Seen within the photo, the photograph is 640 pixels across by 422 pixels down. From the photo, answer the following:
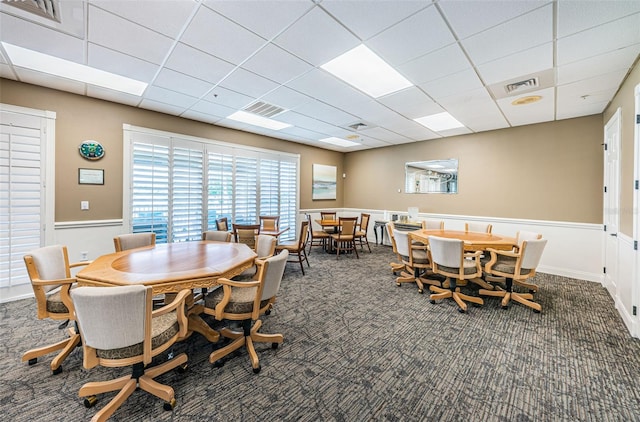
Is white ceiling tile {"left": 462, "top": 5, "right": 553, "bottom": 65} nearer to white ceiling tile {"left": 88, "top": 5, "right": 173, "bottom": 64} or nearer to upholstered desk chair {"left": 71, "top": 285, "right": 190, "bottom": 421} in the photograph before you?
white ceiling tile {"left": 88, "top": 5, "right": 173, "bottom": 64}

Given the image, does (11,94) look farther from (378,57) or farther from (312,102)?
(378,57)

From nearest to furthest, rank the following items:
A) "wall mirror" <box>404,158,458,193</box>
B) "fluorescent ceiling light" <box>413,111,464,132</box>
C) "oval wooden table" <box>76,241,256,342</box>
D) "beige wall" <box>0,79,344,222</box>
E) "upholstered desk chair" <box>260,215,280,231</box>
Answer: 1. "oval wooden table" <box>76,241,256,342</box>
2. "beige wall" <box>0,79,344,222</box>
3. "fluorescent ceiling light" <box>413,111,464,132</box>
4. "upholstered desk chair" <box>260,215,280,231</box>
5. "wall mirror" <box>404,158,458,193</box>

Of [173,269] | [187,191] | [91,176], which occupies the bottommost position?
[173,269]

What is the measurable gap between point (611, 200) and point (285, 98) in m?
4.97

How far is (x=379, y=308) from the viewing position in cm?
316

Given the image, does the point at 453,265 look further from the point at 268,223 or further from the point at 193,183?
the point at 193,183

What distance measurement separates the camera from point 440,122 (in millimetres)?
4848

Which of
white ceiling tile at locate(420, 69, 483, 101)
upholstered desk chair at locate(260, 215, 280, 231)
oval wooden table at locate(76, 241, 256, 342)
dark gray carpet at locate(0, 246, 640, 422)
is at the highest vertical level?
white ceiling tile at locate(420, 69, 483, 101)

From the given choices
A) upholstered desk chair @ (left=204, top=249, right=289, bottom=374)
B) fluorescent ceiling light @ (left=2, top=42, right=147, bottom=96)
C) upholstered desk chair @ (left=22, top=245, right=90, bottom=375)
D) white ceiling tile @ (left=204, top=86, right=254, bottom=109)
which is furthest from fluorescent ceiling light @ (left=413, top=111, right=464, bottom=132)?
upholstered desk chair @ (left=22, top=245, right=90, bottom=375)

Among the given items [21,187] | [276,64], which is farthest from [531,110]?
[21,187]

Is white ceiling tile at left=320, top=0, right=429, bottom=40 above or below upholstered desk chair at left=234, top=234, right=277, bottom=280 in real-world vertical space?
above

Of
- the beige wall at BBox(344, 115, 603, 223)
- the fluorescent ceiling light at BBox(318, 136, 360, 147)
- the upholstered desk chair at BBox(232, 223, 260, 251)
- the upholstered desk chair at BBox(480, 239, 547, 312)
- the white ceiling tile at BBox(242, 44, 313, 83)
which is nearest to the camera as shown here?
the white ceiling tile at BBox(242, 44, 313, 83)

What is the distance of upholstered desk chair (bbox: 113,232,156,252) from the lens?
3068 mm

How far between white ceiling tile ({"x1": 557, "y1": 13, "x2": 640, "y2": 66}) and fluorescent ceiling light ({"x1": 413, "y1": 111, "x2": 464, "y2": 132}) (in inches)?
72.7
